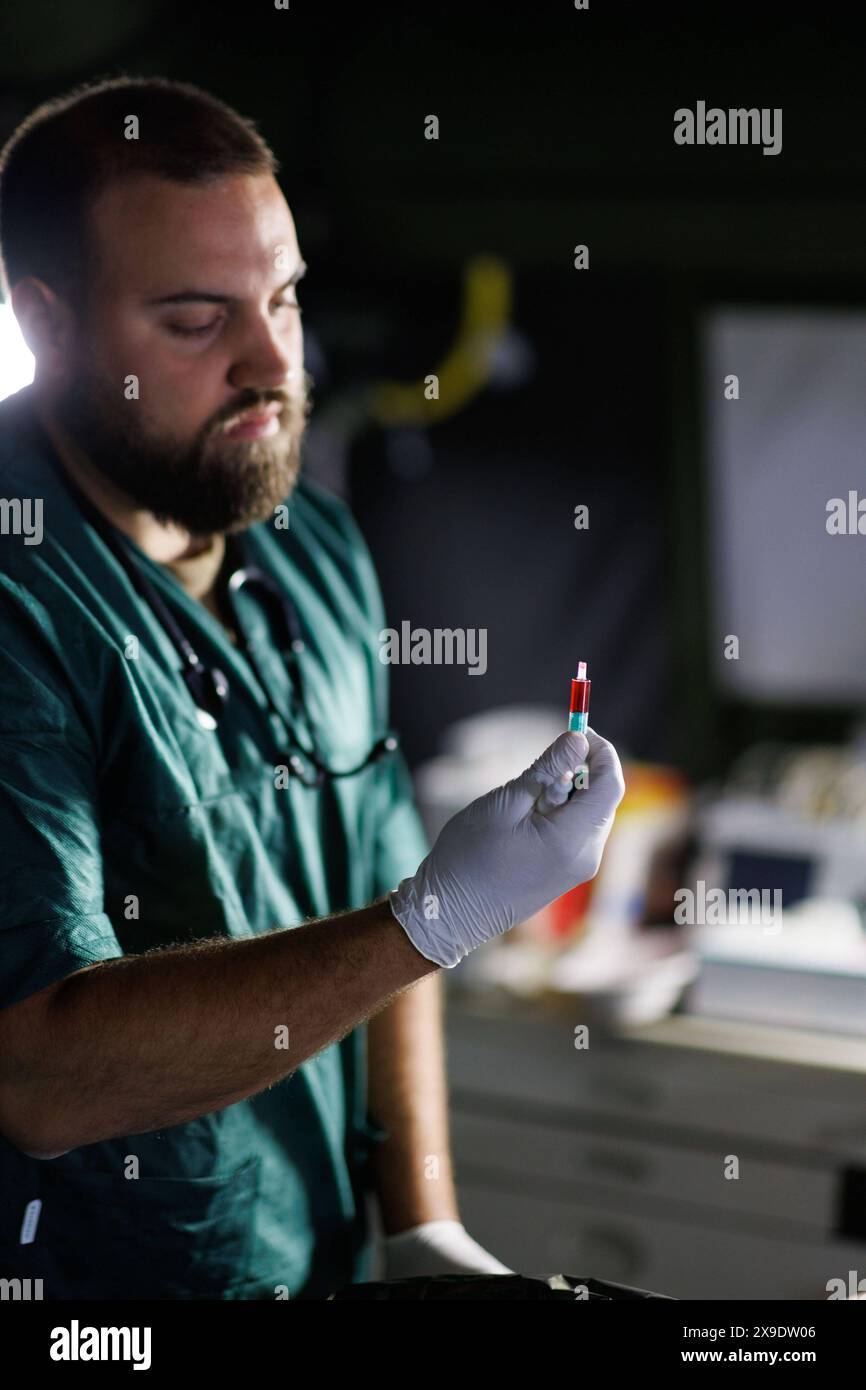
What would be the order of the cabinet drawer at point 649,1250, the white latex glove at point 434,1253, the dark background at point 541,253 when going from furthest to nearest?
the dark background at point 541,253
the cabinet drawer at point 649,1250
the white latex glove at point 434,1253

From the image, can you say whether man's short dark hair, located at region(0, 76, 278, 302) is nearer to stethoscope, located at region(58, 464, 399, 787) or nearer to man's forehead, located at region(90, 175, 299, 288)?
man's forehead, located at region(90, 175, 299, 288)

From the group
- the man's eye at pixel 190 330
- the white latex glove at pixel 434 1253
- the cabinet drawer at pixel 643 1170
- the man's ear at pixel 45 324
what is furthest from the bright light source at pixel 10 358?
the cabinet drawer at pixel 643 1170

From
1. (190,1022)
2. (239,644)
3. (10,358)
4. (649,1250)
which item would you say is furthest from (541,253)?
(190,1022)

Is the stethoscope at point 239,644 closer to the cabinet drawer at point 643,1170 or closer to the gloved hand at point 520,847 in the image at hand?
the gloved hand at point 520,847

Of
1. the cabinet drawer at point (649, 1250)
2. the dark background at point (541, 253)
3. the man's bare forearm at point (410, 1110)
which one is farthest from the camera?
the dark background at point (541, 253)

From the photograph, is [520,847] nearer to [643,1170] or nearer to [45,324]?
[45,324]

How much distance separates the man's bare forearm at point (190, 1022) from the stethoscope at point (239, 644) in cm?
26

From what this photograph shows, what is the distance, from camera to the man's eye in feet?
3.78

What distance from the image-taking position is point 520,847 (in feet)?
3.39

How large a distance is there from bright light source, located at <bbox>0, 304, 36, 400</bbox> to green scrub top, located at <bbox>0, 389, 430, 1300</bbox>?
261 millimetres

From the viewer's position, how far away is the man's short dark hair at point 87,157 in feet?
3.74

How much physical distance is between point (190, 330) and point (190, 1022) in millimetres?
559

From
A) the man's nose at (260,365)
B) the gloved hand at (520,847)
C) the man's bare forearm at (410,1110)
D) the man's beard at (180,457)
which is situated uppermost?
the man's nose at (260,365)
